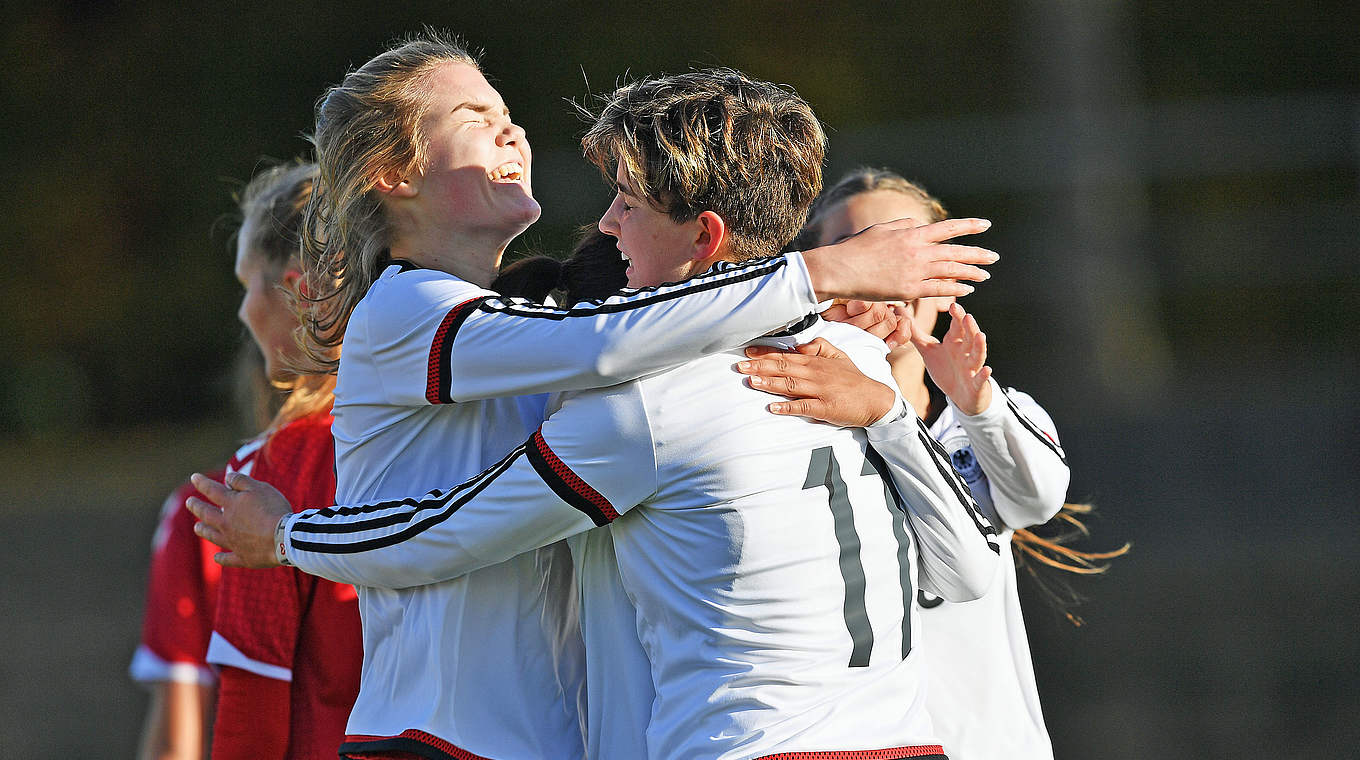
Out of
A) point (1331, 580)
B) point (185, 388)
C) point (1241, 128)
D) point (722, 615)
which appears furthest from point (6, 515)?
point (1241, 128)

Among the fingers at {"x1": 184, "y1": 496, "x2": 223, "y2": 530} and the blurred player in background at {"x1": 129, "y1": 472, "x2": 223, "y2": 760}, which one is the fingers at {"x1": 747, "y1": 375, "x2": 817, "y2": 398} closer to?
the fingers at {"x1": 184, "y1": 496, "x2": 223, "y2": 530}

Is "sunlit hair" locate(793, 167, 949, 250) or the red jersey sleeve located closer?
the red jersey sleeve

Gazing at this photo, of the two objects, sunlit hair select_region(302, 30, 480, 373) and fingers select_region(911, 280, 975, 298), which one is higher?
sunlit hair select_region(302, 30, 480, 373)

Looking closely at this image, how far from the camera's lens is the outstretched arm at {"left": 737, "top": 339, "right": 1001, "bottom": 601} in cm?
161

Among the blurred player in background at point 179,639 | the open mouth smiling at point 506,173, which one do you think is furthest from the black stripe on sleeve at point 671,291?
the blurred player in background at point 179,639

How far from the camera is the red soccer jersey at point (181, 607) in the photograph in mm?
2342

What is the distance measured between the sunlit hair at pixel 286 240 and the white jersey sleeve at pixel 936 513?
46.1 inches

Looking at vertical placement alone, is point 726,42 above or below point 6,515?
above

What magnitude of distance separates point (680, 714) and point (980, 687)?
2.29ft

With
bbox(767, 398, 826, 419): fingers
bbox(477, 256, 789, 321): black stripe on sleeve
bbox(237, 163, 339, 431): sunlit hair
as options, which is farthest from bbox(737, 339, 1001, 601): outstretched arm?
bbox(237, 163, 339, 431): sunlit hair

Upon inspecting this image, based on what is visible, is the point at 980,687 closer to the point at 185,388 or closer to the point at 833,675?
the point at 833,675

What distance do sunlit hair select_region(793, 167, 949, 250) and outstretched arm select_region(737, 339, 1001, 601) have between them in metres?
0.79

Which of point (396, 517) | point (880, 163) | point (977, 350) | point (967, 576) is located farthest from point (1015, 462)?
point (880, 163)

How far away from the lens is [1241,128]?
1153 cm
